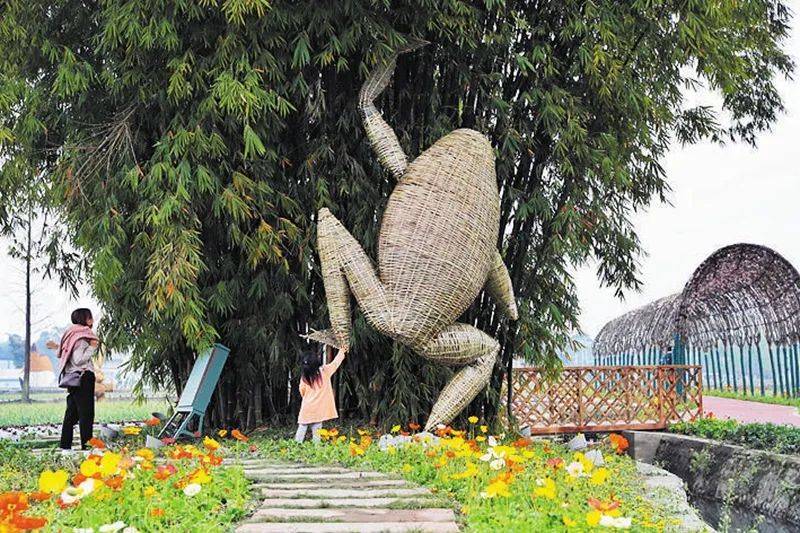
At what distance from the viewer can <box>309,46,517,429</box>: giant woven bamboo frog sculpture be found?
17.8 feet

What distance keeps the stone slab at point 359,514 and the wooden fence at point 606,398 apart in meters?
5.39

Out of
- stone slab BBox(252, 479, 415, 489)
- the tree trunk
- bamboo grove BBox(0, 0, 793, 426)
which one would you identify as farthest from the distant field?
stone slab BBox(252, 479, 415, 489)

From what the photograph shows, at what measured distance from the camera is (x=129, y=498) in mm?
3385

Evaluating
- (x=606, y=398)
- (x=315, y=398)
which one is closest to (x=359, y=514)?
(x=315, y=398)

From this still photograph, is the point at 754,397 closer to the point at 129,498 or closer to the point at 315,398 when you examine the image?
the point at 315,398

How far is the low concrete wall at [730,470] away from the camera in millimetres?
6359

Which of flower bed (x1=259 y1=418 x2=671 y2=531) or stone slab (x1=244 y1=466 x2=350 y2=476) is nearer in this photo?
flower bed (x1=259 y1=418 x2=671 y2=531)

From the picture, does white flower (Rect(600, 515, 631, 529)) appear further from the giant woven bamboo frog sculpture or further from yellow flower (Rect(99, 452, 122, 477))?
the giant woven bamboo frog sculpture

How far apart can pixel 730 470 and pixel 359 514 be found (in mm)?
4834

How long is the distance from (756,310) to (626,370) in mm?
5334

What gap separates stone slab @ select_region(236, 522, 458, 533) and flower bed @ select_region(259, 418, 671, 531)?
0.14m

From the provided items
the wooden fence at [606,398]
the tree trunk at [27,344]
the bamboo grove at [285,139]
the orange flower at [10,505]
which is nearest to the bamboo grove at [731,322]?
the wooden fence at [606,398]

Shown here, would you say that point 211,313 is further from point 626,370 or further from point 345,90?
point 626,370

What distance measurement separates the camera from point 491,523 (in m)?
3.25
